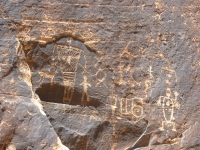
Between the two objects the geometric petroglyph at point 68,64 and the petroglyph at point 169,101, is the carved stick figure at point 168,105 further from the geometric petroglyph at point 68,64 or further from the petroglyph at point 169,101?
the geometric petroglyph at point 68,64

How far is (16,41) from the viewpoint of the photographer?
2.54 meters

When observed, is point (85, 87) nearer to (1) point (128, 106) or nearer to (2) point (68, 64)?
(2) point (68, 64)

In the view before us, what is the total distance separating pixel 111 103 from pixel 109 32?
608mm

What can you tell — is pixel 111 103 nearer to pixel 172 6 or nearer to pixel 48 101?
pixel 48 101

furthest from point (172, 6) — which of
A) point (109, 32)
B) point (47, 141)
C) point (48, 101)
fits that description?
point (47, 141)

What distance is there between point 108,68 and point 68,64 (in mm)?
344

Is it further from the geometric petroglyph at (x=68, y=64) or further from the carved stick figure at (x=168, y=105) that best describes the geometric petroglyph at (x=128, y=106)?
the geometric petroglyph at (x=68, y=64)

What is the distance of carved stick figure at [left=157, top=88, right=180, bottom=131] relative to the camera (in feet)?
8.23

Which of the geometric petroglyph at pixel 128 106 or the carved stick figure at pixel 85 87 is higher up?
the carved stick figure at pixel 85 87

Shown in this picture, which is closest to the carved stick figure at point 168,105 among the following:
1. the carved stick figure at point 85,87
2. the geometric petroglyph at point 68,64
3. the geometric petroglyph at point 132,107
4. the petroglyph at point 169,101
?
the petroglyph at point 169,101

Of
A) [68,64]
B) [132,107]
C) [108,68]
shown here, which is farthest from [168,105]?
[68,64]

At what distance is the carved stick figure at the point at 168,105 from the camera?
8.23ft

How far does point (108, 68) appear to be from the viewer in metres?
2.56

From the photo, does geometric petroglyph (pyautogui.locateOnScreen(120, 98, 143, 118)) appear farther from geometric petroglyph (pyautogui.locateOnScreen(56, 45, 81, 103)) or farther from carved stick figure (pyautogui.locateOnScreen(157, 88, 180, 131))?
geometric petroglyph (pyautogui.locateOnScreen(56, 45, 81, 103))
